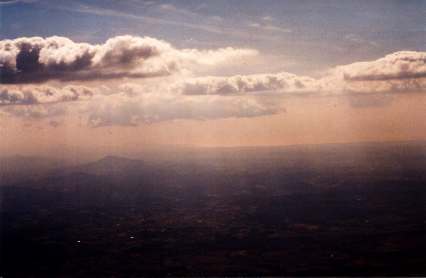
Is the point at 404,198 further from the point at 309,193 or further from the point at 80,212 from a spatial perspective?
the point at 80,212

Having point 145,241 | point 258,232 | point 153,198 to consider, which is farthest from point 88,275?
point 153,198

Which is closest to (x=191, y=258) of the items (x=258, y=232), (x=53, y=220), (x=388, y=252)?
(x=258, y=232)

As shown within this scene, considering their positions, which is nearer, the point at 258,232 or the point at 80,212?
the point at 258,232

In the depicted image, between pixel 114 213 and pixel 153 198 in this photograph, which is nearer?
pixel 114 213

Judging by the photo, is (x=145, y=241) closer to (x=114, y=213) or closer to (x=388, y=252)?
(x=114, y=213)

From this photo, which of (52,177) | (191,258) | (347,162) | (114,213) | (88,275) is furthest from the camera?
(347,162)

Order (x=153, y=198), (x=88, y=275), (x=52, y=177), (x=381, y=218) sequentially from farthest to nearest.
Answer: (x=52, y=177), (x=153, y=198), (x=381, y=218), (x=88, y=275)
